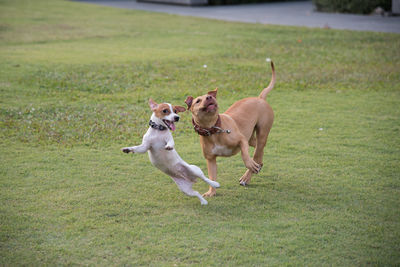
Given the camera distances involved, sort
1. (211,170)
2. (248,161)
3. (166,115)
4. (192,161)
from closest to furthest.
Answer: (166,115) < (248,161) < (211,170) < (192,161)

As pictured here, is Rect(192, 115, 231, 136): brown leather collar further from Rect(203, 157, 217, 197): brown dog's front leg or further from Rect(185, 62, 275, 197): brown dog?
Rect(203, 157, 217, 197): brown dog's front leg

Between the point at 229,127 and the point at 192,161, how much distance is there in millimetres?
1636

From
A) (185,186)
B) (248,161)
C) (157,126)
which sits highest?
(157,126)

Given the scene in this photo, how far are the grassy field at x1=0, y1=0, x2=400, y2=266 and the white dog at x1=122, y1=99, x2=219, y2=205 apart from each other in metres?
0.37

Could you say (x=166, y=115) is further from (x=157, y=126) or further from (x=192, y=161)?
(x=192, y=161)

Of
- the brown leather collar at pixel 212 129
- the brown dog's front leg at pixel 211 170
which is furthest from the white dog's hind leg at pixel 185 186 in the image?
the brown leather collar at pixel 212 129

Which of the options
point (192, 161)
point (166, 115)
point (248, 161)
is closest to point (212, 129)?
point (248, 161)

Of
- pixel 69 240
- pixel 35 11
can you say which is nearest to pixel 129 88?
pixel 69 240

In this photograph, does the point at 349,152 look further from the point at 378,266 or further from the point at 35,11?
the point at 35,11

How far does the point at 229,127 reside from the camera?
6.00 m

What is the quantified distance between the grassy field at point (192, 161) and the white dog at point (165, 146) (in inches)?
14.6

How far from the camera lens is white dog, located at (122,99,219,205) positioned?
5.41 meters

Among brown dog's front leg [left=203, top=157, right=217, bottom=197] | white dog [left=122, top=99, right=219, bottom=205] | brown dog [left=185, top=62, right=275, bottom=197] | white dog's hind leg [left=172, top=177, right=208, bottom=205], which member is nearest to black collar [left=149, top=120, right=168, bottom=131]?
white dog [left=122, top=99, right=219, bottom=205]

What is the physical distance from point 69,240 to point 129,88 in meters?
6.85
